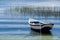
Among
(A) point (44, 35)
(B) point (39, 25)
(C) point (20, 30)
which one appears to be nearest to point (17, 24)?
(C) point (20, 30)

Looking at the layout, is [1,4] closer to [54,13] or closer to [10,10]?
[10,10]

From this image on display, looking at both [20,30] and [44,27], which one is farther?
[20,30]

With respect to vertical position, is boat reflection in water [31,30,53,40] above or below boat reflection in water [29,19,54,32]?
below

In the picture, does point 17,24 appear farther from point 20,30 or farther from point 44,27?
point 44,27

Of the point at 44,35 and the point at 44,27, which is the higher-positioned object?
the point at 44,27

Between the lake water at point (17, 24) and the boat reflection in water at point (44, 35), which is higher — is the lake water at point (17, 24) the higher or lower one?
the higher one

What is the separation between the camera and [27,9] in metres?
1.72

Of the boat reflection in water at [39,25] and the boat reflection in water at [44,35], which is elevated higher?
the boat reflection in water at [39,25]

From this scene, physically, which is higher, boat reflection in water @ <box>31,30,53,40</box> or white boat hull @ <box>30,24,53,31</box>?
white boat hull @ <box>30,24,53,31</box>

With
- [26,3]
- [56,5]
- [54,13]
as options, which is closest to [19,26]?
[26,3]

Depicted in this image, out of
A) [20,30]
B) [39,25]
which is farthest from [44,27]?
[20,30]

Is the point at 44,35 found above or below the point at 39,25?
below

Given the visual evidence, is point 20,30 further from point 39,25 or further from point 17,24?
point 39,25

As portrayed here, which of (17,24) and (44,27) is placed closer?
(44,27)
